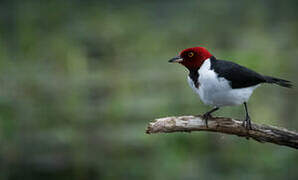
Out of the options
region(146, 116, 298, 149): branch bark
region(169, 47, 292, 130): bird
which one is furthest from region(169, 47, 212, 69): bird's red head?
region(146, 116, 298, 149): branch bark

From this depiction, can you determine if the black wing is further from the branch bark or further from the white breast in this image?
the branch bark

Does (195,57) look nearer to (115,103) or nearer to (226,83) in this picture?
(226,83)

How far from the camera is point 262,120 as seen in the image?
607 centimetres

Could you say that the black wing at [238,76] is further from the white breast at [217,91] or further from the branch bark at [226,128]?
the branch bark at [226,128]

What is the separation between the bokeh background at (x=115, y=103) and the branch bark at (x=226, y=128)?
165 centimetres

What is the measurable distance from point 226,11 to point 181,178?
714 cm

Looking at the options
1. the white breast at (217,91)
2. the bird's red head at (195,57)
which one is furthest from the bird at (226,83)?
the bird's red head at (195,57)

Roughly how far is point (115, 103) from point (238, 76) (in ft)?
8.90

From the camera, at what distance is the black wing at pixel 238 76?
3693 millimetres

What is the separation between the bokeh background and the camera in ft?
19.0

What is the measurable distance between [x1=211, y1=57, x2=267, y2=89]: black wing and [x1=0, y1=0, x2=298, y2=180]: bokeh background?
72.5 inches

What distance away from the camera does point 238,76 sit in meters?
3.71

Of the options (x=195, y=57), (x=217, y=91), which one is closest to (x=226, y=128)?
(x=217, y=91)

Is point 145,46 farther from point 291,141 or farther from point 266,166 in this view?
point 291,141
